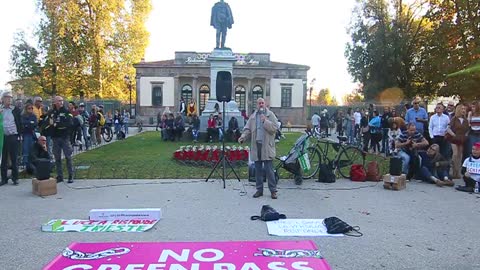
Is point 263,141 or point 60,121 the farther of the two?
point 60,121

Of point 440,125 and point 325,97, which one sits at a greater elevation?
point 325,97

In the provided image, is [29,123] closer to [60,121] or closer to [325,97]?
[60,121]

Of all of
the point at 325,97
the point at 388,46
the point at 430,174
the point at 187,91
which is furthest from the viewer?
the point at 325,97

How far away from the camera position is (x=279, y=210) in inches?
281

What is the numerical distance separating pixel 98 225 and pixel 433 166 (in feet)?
24.5

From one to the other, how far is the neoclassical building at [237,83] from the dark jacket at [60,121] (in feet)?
131

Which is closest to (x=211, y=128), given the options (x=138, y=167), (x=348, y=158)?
(x=138, y=167)

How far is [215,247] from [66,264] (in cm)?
165

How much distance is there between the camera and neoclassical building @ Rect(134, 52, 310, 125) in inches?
1927

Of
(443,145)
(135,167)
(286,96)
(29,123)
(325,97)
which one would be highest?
(325,97)

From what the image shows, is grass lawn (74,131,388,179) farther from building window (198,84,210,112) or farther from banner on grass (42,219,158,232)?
building window (198,84,210,112)

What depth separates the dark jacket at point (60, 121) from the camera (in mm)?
9289

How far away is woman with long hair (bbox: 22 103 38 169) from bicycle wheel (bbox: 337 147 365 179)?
7.66 metres

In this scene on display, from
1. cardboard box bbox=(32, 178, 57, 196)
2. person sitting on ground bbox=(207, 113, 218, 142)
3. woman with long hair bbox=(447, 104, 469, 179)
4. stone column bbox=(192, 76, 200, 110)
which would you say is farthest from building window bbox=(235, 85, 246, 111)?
cardboard box bbox=(32, 178, 57, 196)
